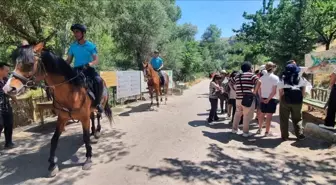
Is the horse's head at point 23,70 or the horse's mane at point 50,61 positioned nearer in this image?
the horse's head at point 23,70

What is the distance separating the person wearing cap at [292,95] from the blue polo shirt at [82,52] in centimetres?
478

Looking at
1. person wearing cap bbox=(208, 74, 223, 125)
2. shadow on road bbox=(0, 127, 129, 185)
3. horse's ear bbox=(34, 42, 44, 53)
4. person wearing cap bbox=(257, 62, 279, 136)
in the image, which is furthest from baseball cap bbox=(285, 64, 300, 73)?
horse's ear bbox=(34, 42, 44, 53)

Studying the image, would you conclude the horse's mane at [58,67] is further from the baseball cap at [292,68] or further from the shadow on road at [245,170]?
the baseball cap at [292,68]

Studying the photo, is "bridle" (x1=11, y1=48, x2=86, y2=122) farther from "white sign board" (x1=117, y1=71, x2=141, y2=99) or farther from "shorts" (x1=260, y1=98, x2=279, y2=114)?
"white sign board" (x1=117, y1=71, x2=141, y2=99)

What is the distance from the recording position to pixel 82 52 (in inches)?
235

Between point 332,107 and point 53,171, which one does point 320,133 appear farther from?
point 53,171

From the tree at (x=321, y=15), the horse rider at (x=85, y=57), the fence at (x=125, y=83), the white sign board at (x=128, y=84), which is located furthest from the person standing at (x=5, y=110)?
the tree at (x=321, y=15)

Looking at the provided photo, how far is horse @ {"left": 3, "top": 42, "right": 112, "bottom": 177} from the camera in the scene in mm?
4254

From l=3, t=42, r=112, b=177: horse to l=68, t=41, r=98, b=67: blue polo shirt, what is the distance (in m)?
0.73

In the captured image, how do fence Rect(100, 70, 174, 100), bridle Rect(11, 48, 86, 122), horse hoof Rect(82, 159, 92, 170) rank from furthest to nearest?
fence Rect(100, 70, 174, 100) → horse hoof Rect(82, 159, 92, 170) → bridle Rect(11, 48, 86, 122)

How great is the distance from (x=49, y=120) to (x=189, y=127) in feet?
15.2

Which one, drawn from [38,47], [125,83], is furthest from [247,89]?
[125,83]

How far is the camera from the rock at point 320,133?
7.02m

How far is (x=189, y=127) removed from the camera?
921 cm
